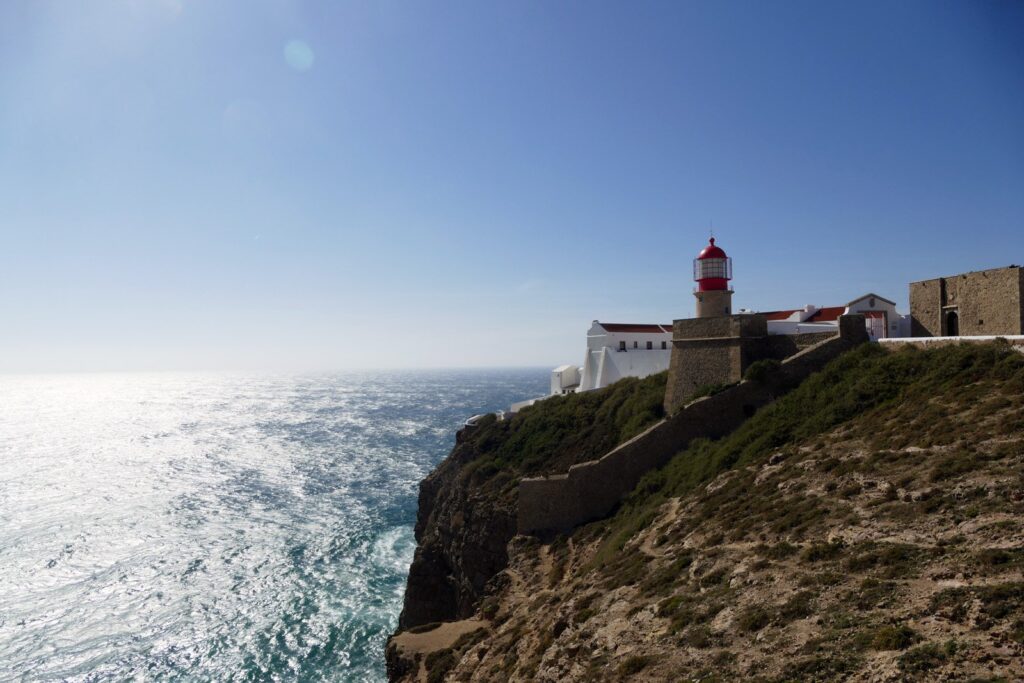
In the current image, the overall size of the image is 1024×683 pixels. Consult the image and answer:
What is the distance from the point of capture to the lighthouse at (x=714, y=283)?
1212 inches

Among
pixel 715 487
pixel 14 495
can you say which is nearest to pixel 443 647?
pixel 715 487

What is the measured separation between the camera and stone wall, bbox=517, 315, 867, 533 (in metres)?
24.4

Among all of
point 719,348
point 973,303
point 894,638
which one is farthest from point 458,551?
point 973,303

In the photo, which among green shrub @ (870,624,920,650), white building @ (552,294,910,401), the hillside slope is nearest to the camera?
green shrub @ (870,624,920,650)

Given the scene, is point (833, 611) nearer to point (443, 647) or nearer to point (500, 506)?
point (443, 647)

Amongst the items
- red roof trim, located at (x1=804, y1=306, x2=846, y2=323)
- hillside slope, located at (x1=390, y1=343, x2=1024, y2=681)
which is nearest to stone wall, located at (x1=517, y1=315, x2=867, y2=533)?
hillside slope, located at (x1=390, y1=343, x2=1024, y2=681)

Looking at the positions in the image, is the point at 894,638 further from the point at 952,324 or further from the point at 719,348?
the point at 952,324

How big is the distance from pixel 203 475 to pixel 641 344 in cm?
5243

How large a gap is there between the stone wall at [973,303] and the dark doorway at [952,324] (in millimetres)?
88

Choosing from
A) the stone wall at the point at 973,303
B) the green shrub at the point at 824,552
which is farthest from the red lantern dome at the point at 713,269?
the green shrub at the point at 824,552

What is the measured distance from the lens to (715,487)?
19438 millimetres

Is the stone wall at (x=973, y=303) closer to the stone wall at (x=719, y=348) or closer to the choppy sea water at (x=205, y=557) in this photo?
the stone wall at (x=719, y=348)

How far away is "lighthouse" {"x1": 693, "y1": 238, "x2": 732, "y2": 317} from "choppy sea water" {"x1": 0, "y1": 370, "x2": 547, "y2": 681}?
83.9 feet

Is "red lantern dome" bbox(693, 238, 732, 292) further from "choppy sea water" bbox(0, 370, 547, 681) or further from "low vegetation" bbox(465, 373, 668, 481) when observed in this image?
"choppy sea water" bbox(0, 370, 547, 681)
